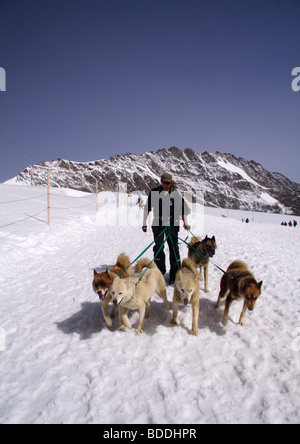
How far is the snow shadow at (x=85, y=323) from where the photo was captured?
3766mm

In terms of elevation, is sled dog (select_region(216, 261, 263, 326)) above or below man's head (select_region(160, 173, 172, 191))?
below

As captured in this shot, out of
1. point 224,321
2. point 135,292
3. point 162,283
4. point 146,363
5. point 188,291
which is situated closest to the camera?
point 146,363

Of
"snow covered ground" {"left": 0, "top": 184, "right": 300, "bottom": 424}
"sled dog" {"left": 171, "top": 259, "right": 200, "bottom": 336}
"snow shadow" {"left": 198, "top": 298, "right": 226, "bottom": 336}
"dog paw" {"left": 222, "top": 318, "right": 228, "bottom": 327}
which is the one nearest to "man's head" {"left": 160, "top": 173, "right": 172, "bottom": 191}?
"sled dog" {"left": 171, "top": 259, "right": 200, "bottom": 336}

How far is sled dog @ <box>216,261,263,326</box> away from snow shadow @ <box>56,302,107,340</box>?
231 centimetres

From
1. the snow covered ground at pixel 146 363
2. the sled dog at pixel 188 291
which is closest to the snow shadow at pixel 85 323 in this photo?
the snow covered ground at pixel 146 363

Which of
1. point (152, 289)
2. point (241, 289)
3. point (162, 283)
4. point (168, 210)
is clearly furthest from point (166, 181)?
point (241, 289)

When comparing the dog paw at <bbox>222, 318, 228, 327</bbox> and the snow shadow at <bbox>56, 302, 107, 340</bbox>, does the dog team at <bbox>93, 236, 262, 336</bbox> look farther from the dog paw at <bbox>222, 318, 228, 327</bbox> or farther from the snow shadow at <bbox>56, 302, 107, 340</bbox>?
the snow shadow at <bbox>56, 302, 107, 340</bbox>

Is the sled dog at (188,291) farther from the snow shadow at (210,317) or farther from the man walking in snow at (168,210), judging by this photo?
the man walking in snow at (168,210)

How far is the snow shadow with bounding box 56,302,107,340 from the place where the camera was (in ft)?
12.4

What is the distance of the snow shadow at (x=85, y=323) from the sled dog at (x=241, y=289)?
231 cm

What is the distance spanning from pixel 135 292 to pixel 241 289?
176 centimetres

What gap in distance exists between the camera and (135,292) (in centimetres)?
358

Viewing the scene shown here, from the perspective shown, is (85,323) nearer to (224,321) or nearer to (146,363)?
(146,363)

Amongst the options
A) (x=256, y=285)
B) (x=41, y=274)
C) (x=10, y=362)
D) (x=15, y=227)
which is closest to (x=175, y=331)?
(x=256, y=285)
